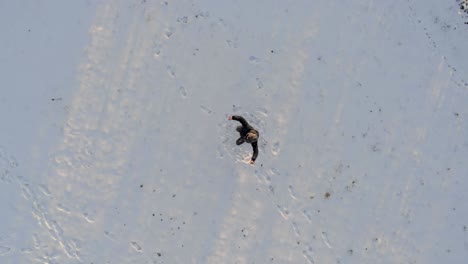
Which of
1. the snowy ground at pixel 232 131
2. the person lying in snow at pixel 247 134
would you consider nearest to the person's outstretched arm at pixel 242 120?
the person lying in snow at pixel 247 134

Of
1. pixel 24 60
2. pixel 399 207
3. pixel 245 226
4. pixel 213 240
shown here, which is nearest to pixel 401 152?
pixel 399 207

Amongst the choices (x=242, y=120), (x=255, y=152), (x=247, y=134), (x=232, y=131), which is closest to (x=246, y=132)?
(x=247, y=134)

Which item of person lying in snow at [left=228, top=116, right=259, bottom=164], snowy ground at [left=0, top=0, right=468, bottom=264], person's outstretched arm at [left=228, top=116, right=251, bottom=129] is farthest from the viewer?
snowy ground at [left=0, top=0, right=468, bottom=264]

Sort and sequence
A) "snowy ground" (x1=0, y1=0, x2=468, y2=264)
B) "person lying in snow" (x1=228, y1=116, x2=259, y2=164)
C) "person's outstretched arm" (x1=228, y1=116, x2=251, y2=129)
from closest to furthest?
"person lying in snow" (x1=228, y1=116, x2=259, y2=164)
"person's outstretched arm" (x1=228, y1=116, x2=251, y2=129)
"snowy ground" (x1=0, y1=0, x2=468, y2=264)

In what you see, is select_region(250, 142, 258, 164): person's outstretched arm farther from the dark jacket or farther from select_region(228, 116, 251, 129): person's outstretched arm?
select_region(228, 116, 251, 129): person's outstretched arm

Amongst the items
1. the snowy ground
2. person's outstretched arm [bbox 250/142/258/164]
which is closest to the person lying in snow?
person's outstretched arm [bbox 250/142/258/164]
